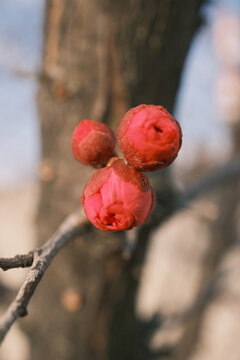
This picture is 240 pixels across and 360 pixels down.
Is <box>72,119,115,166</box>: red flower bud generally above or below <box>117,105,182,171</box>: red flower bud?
below

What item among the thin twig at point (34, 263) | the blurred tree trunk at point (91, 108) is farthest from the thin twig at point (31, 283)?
the blurred tree trunk at point (91, 108)

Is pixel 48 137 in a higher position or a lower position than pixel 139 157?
lower

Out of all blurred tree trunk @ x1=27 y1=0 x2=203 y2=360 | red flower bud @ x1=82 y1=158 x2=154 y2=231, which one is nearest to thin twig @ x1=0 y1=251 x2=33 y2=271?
red flower bud @ x1=82 y1=158 x2=154 y2=231

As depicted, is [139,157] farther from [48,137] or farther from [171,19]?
[48,137]

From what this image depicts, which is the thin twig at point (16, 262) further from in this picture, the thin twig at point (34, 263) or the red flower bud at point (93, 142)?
the red flower bud at point (93, 142)

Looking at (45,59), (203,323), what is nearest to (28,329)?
(45,59)

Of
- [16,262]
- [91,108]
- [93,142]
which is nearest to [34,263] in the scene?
[16,262]

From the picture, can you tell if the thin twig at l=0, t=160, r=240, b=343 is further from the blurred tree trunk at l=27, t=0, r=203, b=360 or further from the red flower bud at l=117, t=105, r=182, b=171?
the blurred tree trunk at l=27, t=0, r=203, b=360
